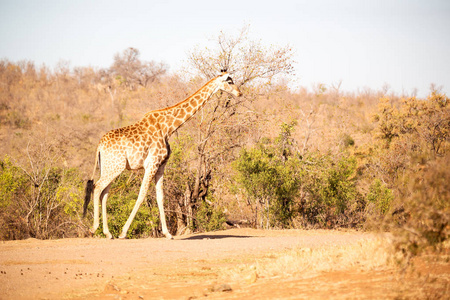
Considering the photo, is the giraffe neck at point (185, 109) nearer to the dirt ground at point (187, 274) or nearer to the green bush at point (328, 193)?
the dirt ground at point (187, 274)

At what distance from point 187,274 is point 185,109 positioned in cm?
576

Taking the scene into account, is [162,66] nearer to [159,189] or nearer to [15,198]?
[15,198]

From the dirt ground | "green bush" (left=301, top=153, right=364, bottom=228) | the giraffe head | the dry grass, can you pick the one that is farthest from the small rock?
"green bush" (left=301, top=153, right=364, bottom=228)

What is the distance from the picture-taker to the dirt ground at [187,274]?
629cm

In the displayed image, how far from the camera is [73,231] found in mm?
18156

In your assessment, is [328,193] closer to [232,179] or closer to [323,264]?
[232,179]

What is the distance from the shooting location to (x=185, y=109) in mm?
13258

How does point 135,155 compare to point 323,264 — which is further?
point 135,155

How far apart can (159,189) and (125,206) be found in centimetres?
480

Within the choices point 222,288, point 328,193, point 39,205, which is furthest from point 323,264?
point 39,205

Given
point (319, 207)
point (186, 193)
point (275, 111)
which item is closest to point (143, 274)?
point (186, 193)

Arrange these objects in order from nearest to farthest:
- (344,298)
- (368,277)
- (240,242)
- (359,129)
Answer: (344,298) → (368,277) → (240,242) → (359,129)

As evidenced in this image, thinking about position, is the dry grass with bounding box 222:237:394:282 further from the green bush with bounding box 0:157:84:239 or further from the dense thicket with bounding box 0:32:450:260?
the green bush with bounding box 0:157:84:239

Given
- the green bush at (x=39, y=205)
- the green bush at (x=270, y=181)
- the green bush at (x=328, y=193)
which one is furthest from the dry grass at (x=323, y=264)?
the green bush at (x=328, y=193)
